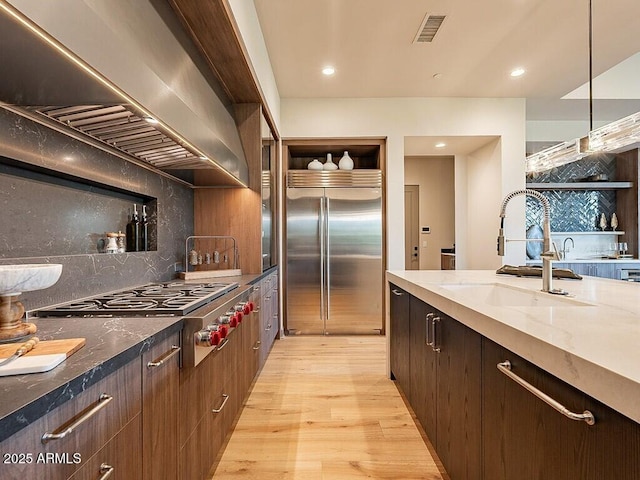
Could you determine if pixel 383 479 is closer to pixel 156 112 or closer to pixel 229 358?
pixel 229 358

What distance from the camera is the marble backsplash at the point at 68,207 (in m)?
1.37

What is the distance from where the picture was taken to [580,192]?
18.2 feet

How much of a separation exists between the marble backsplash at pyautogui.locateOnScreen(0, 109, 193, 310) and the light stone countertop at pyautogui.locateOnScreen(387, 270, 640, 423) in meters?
1.69

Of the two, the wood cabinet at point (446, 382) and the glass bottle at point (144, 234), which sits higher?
the glass bottle at point (144, 234)

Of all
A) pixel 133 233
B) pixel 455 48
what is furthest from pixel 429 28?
pixel 133 233

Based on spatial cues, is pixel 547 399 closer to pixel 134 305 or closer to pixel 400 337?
pixel 134 305

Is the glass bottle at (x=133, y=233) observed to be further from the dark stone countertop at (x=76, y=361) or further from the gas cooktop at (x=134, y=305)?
the dark stone countertop at (x=76, y=361)

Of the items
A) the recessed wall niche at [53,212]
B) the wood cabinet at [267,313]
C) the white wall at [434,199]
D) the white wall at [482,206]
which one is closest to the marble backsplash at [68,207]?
the recessed wall niche at [53,212]

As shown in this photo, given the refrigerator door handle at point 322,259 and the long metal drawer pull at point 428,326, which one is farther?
the refrigerator door handle at point 322,259

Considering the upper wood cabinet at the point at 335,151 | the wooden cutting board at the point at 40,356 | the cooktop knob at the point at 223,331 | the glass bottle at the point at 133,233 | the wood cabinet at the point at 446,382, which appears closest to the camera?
the wooden cutting board at the point at 40,356

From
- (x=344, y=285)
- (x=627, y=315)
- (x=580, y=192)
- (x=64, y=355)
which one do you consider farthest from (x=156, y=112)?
(x=580, y=192)

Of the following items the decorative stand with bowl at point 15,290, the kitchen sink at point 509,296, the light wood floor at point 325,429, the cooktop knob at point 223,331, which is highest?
the decorative stand with bowl at point 15,290

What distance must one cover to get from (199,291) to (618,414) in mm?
1782

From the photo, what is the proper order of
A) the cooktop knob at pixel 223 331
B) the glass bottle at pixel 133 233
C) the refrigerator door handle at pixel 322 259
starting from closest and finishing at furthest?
the cooktop knob at pixel 223 331 → the glass bottle at pixel 133 233 → the refrigerator door handle at pixel 322 259
